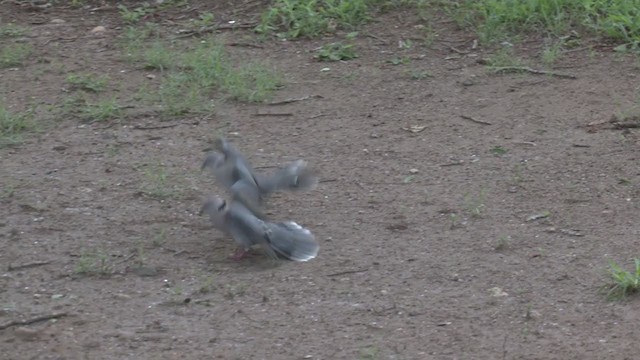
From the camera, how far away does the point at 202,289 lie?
443 centimetres

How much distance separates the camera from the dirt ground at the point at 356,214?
4141 mm

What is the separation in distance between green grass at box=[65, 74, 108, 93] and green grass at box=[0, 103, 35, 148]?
41 centimetres

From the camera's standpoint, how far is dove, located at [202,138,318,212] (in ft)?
16.3

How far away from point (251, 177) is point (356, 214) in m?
0.46

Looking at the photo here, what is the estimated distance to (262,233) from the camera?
4.62m

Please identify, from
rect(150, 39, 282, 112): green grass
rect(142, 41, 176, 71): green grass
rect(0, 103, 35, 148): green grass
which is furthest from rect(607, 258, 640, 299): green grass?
rect(142, 41, 176, 71): green grass

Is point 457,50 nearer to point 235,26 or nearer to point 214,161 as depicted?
point 235,26

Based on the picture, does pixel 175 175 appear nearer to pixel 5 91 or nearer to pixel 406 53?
pixel 5 91

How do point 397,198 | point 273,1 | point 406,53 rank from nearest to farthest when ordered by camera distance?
point 397,198, point 406,53, point 273,1

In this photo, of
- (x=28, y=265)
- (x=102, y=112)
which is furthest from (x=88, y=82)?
(x=28, y=265)

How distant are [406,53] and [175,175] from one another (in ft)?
5.97

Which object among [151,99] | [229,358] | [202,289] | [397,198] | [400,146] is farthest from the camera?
[151,99]

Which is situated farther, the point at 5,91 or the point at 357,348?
the point at 5,91

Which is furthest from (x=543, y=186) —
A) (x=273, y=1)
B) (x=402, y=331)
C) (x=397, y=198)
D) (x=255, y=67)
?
(x=273, y=1)
